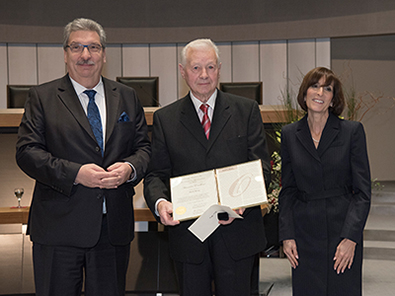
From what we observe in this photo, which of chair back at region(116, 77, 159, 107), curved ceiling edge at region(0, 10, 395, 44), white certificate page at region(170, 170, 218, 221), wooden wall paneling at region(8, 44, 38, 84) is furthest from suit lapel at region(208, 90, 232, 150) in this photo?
wooden wall paneling at region(8, 44, 38, 84)

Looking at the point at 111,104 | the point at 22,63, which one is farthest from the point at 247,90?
the point at 22,63

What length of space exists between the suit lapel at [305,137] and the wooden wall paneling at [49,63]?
6.74 m

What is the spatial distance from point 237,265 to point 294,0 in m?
6.68

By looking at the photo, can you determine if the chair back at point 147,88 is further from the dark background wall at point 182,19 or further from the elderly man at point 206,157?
the elderly man at point 206,157

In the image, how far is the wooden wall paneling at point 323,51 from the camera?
7902 millimetres

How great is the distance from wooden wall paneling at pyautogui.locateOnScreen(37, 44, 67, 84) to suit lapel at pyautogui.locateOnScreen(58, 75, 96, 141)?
648 centimetres

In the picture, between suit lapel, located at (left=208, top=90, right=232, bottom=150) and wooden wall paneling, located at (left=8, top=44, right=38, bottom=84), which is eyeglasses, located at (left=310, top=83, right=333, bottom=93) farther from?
wooden wall paneling, located at (left=8, top=44, right=38, bottom=84)

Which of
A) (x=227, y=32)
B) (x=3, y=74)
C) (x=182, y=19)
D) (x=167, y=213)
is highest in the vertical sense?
(x=182, y=19)

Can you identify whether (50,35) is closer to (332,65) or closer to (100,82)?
(332,65)

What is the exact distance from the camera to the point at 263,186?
64.0 inches

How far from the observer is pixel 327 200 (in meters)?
2.00

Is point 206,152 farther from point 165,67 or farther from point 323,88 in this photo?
point 165,67

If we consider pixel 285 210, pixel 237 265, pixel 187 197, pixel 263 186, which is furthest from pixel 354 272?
pixel 187 197

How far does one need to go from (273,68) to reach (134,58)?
2.59m
